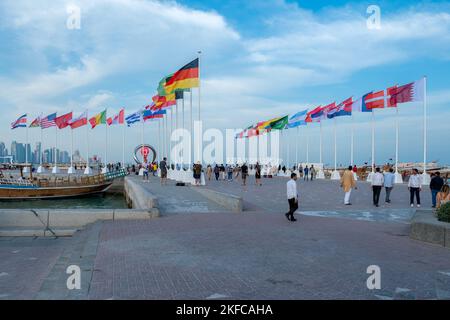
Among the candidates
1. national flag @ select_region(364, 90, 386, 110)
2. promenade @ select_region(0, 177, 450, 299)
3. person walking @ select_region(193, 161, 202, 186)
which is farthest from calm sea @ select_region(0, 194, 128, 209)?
promenade @ select_region(0, 177, 450, 299)

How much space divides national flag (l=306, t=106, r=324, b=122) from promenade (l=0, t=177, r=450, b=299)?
30376 millimetres

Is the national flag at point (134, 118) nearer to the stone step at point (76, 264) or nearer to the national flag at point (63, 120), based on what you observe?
the national flag at point (63, 120)

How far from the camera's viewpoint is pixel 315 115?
141 feet

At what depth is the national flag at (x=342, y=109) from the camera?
3577 cm

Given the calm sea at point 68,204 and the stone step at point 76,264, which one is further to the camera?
the calm sea at point 68,204

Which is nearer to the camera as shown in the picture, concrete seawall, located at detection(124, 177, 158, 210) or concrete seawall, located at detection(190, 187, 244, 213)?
concrete seawall, located at detection(124, 177, 158, 210)

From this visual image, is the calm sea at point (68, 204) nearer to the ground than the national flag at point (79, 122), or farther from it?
nearer to the ground

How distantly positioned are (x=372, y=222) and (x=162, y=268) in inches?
304

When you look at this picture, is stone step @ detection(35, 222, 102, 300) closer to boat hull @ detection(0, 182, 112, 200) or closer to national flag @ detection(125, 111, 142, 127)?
boat hull @ detection(0, 182, 112, 200)

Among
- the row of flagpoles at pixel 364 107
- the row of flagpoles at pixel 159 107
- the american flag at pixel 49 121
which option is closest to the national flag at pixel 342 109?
the row of flagpoles at pixel 364 107

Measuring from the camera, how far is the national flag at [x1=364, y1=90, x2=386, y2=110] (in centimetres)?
3114

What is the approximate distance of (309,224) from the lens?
38.4 ft
